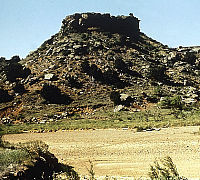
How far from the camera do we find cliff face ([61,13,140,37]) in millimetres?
88188

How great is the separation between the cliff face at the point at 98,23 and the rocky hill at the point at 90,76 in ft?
1.46

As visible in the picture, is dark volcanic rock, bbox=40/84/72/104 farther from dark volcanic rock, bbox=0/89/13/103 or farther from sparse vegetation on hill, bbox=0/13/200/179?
dark volcanic rock, bbox=0/89/13/103

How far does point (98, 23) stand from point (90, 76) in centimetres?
4235

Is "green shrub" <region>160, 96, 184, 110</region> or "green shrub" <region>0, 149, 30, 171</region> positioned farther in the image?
"green shrub" <region>160, 96, 184, 110</region>

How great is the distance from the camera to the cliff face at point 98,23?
88.2 metres

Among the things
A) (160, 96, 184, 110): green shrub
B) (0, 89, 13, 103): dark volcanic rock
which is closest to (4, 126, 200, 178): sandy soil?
(160, 96, 184, 110): green shrub

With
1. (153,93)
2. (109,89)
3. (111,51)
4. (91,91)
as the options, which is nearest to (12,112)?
(91,91)

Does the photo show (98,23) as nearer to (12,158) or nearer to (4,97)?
(4,97)

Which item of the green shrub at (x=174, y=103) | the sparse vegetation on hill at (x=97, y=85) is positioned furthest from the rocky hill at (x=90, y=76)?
the green shrub at (x=174, y=103)

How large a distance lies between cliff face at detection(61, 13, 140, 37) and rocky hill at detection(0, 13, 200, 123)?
0.45 metres

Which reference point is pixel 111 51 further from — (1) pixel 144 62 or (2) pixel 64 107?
(2) pixel 64 107

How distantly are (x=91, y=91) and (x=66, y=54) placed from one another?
75.5ft

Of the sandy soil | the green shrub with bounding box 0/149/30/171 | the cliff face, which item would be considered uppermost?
the cliff face

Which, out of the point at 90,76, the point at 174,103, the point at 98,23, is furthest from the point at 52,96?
the point at 98,23
